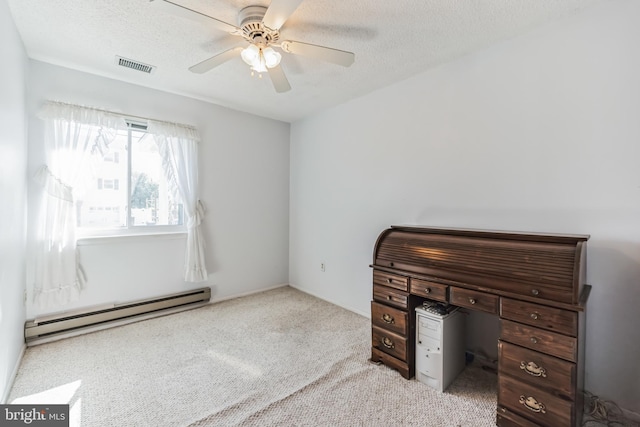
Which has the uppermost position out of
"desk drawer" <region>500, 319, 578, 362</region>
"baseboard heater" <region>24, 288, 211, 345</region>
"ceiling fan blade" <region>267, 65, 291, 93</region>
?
"ceiling fan blade" <region>267, 65, 291, 93</region>

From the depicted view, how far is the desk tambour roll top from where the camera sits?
4.80ft

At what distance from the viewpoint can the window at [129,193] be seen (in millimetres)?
2863

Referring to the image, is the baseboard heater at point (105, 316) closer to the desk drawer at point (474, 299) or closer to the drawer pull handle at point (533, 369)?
the desk drawer at point (474, 299)

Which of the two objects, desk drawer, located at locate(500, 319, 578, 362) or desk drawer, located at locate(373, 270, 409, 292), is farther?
desk drawer, located at locate(373, 270, 409, 292)

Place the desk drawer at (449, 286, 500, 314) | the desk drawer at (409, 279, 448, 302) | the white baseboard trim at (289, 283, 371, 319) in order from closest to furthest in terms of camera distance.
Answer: the desk drawer at (449, 286, 500, 314), the desk drawer at (409, 279, 448, 302), the white baseboard trim at (289, 283, 371, 319)

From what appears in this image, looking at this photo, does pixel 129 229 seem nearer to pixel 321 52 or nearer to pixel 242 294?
pixel 242 294

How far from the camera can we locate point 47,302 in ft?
8.36

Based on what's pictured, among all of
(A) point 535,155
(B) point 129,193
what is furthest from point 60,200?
(A) point 535,155

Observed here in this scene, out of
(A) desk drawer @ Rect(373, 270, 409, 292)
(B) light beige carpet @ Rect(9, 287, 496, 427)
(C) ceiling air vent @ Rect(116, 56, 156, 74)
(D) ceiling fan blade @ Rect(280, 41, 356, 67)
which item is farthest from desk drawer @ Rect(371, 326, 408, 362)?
(C) ceiling air vent @ Rect(116, 56, 156, 74)

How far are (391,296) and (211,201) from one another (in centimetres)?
251

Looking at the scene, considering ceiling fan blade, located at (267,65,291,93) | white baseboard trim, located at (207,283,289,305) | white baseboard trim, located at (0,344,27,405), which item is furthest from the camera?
white baseboard trim, located at (207,283,289,305)

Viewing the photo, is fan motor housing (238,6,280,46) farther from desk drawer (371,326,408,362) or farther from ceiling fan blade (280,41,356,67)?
desk drawer (371,326,408,362)

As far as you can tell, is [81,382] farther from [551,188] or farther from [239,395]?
[551,188]

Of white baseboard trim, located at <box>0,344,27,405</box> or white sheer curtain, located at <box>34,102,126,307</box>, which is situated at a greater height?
white sheer curtain, located at <box>34,102,126,307</box>
